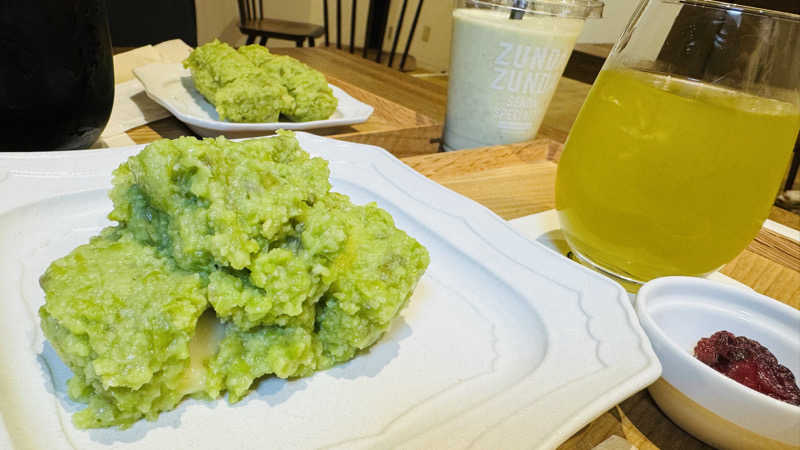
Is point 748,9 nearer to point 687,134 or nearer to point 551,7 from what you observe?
point 687,134

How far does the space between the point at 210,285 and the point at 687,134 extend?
0.74 meters

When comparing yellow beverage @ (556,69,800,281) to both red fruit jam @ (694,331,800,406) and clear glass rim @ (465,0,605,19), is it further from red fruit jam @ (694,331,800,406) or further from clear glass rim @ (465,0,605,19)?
clear glass rim @ (465,0,605,19)

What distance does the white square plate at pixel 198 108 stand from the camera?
128cm

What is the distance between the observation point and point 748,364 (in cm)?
68

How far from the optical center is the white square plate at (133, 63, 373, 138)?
1.28 meters

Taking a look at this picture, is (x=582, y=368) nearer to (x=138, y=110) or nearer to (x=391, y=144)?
(x=391, y=144)

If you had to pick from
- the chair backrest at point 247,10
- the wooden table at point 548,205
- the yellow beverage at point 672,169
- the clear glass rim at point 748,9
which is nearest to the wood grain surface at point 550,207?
the wooden table at point 548,205

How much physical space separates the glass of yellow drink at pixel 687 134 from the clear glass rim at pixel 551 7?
48 centimetres

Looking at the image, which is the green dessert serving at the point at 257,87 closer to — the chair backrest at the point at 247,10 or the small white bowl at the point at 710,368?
the small white bowl at the point at 710,368

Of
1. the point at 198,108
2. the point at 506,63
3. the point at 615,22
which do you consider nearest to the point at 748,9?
the point at 506,63

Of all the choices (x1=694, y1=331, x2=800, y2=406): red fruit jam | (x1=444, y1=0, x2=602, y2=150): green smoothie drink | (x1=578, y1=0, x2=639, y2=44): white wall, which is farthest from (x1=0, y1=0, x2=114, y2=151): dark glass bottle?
(x1=578, y1=0, x2=639, y2=44): white wall

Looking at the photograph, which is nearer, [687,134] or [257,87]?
[687,134]

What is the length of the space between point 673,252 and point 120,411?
2.82 ft

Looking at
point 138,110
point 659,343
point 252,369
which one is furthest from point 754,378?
point 138,110
